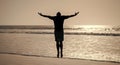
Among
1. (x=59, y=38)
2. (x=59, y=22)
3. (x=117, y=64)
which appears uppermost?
(x=59, y=22)

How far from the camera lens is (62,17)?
950cm

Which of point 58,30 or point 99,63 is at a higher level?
point 58,30

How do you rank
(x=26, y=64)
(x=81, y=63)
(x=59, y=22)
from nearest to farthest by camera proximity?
1. (x=26, y=64)
2. (x=81, y=63)
3. (x=59, y=22)

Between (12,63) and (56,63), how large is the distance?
1463 millimetres

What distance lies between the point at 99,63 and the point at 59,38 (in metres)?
2.19

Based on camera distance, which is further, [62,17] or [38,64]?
[62,17]

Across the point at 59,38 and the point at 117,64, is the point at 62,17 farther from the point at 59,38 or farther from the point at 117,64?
the point at 117,64

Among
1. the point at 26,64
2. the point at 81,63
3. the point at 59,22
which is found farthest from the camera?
the point at 59,22

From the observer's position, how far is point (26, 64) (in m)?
7.44

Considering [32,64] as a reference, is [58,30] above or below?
above

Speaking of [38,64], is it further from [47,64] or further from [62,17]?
[62,17]

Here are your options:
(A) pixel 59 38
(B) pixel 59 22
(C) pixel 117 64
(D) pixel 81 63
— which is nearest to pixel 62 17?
(B) pixel 59 22

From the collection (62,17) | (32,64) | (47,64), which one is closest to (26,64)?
(32,64)

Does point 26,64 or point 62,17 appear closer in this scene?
point 26,64
